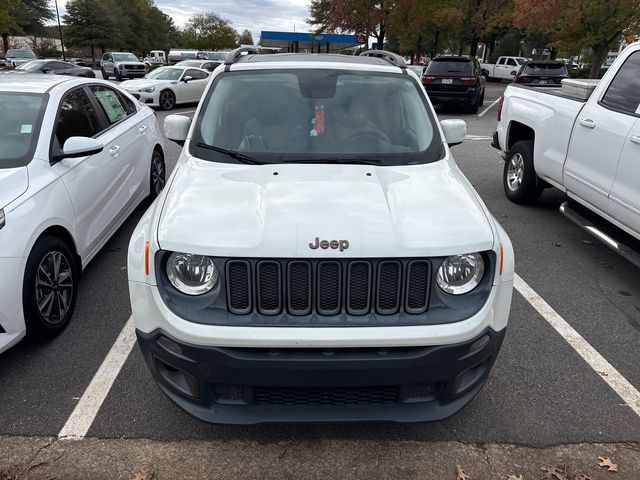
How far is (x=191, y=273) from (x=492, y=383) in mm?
2026

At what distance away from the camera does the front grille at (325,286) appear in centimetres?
243

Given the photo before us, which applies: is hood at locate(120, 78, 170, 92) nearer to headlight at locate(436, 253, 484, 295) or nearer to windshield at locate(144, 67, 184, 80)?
windshield at locate(144, 67, 184, 80)

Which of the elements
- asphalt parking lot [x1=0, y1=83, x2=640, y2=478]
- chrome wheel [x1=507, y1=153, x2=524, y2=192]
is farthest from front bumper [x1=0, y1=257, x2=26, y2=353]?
chrome wheel [x1=507, y1=153, x2=524, y2=192]

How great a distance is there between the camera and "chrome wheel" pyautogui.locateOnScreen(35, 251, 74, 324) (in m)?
3.56

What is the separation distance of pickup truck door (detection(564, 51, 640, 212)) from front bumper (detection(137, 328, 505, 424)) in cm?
286

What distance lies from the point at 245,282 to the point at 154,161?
4.55 m

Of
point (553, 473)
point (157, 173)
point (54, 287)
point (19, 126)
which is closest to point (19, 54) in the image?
point (157, 173)

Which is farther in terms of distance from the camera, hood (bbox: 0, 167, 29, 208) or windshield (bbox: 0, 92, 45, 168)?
windshield (bbox: 0, 92, 45, 168)

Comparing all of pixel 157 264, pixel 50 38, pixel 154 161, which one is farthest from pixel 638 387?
pixel 50 38

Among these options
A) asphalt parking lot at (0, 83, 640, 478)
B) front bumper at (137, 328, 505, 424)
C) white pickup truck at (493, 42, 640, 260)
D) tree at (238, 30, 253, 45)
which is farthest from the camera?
tree at (238, 30, 253, 45)

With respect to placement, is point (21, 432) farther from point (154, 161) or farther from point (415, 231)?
point (154, 161)

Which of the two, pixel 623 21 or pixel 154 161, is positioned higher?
pixel 623 21

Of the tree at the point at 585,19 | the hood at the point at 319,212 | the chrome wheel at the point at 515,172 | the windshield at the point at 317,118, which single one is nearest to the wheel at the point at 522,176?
the chrome wheel at the point at 515,172

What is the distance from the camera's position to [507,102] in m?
7.16
